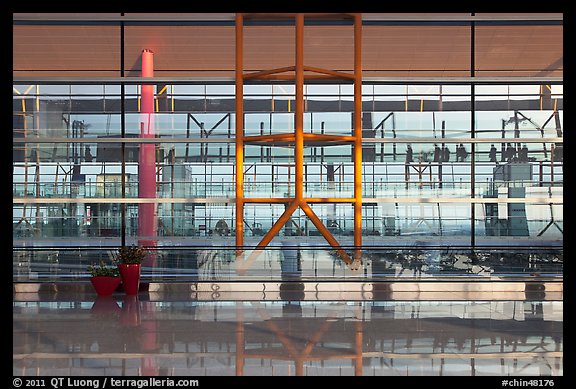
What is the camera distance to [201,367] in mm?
8203

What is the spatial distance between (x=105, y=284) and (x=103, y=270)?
0.38 m

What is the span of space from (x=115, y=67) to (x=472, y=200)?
31.5 ft

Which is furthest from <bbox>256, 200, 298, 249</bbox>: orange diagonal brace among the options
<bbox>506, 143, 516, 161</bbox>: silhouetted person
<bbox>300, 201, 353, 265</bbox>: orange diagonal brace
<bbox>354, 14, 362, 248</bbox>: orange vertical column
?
<bbox>506, 143, 516, 161</bbox>: silhouetted person

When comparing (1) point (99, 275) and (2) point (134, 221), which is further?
(2) point (134, 221)

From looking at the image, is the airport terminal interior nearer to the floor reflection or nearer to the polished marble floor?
the floor reflection

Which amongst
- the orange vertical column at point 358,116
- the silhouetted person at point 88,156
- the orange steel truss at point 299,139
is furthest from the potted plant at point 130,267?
the orange vertical column at point 358,116

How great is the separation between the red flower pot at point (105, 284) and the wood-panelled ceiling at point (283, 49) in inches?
216

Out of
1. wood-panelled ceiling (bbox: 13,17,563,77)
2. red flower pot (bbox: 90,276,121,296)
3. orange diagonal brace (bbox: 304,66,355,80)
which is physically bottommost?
red flower pot (bbox: 90,276,121,296)

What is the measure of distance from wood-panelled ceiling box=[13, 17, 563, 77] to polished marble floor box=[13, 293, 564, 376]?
645cm

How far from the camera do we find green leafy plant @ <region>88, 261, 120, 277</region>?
601 inches

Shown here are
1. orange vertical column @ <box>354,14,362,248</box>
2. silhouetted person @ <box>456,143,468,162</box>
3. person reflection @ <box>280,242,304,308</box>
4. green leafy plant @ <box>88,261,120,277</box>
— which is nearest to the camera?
green leafy plant @ <box>88,261,120,277</box>
